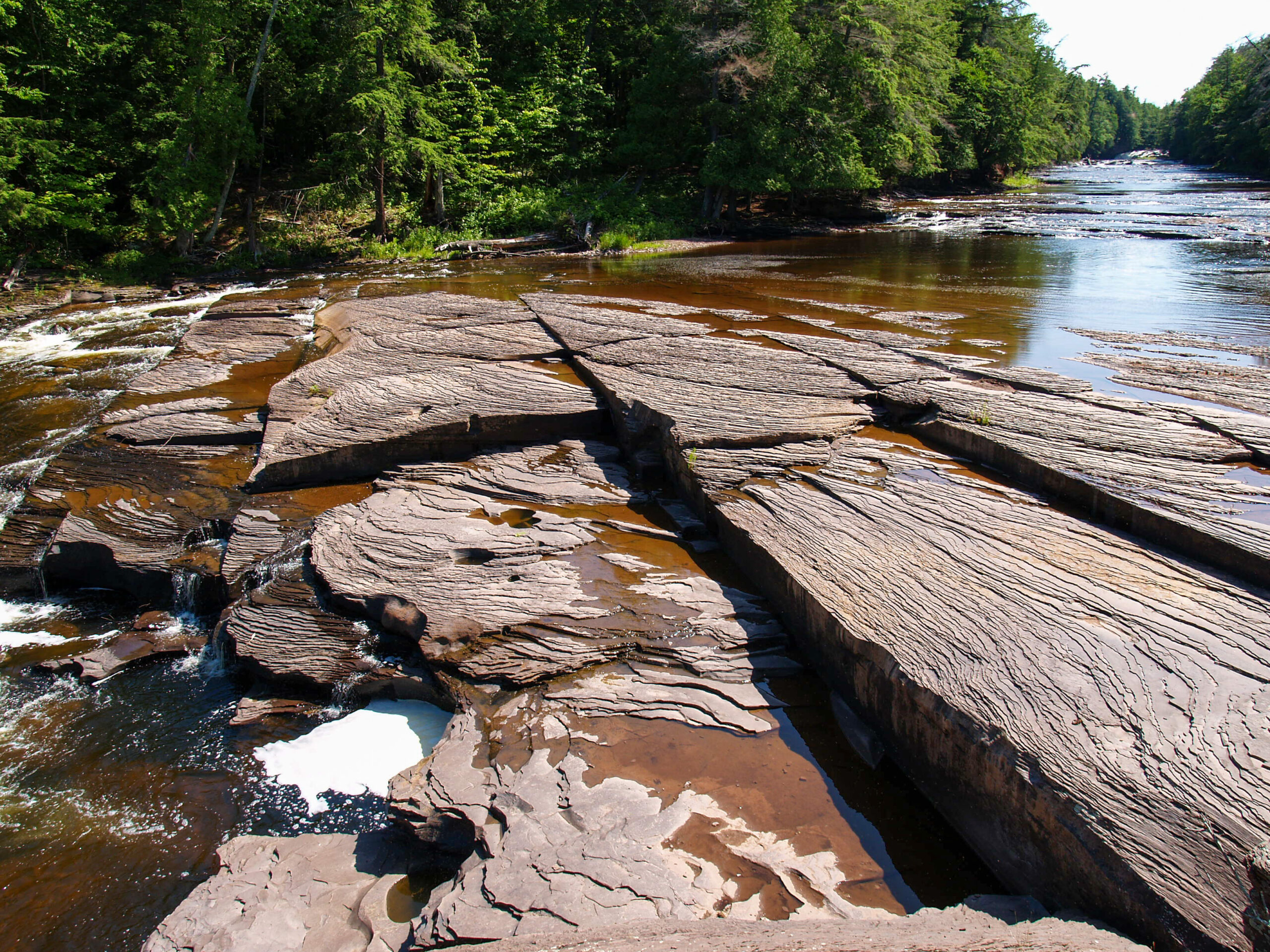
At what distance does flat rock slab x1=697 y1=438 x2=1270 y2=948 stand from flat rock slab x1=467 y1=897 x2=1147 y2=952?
0.20m

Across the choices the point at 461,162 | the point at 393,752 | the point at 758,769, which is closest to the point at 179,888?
the point at 393,752

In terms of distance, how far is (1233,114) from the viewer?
4647 centimetres

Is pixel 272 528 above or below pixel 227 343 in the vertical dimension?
below

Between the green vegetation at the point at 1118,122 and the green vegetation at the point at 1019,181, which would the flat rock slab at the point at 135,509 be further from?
the green vegetation at the point at 1118,122

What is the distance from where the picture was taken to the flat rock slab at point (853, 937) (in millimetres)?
2010

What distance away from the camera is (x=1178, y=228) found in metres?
19.3

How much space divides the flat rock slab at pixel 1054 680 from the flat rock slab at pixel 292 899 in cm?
207

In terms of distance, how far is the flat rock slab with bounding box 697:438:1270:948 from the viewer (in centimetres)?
213

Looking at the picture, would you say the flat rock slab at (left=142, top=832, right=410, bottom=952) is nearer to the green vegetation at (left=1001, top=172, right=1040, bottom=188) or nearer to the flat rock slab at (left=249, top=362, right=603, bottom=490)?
the flat rock slab at (left=249, top=362, right=603, bottom=490)

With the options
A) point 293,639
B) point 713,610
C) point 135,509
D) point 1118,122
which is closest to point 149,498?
point 135,509

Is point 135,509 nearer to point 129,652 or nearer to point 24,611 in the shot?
point 24,611

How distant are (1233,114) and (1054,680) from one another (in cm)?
6142

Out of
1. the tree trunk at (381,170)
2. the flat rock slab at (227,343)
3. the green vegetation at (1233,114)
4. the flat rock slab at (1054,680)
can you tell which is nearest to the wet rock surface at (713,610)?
the flat rock slab at (1054,680)

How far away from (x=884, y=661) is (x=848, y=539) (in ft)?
3.44
